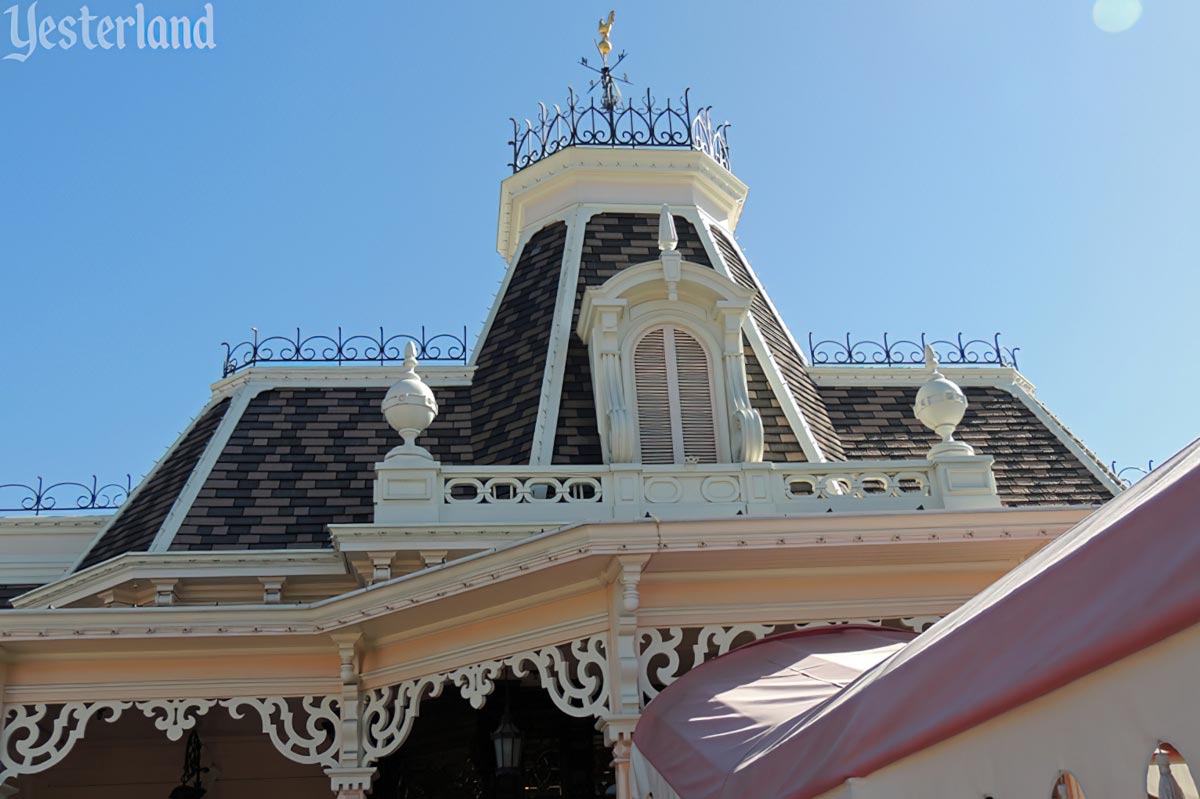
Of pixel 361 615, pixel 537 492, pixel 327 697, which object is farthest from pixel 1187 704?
pixel 537 492

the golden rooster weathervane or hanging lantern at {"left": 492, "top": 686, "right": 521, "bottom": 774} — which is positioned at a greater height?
the golden rooster weathervane

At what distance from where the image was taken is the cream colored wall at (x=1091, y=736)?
1.94 meters

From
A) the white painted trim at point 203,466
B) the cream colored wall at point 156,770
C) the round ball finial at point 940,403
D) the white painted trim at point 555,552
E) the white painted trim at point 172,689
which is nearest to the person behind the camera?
the white painted trim at point 555,552

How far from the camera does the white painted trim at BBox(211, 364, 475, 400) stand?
1256 cm

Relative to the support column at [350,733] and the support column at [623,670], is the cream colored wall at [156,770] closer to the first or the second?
the support column at [350,733]

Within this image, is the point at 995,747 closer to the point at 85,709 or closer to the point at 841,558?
the point at 841,558

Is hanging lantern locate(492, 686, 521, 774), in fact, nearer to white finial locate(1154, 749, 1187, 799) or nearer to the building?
the building

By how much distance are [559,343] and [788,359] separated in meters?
2.57

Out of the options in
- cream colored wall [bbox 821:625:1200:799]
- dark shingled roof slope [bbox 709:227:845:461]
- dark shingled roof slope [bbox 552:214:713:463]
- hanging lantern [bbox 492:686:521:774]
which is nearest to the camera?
cream colored wall [bbox 821:625:1200:799]

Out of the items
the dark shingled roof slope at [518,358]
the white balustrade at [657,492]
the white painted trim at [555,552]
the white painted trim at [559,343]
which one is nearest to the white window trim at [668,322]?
the white painted trim at [559,343]

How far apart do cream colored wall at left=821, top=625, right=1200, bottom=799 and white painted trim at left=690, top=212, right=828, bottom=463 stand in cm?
797

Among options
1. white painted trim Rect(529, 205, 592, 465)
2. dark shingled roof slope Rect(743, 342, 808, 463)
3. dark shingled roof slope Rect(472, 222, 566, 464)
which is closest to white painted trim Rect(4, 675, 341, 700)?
white painted trim Rect(529, 205, 592, 465)

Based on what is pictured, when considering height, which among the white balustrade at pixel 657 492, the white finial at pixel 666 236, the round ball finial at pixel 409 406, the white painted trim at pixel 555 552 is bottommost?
the white painted trim at pixel 555 552

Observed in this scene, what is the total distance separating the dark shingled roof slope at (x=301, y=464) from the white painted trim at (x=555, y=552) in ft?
9.38
